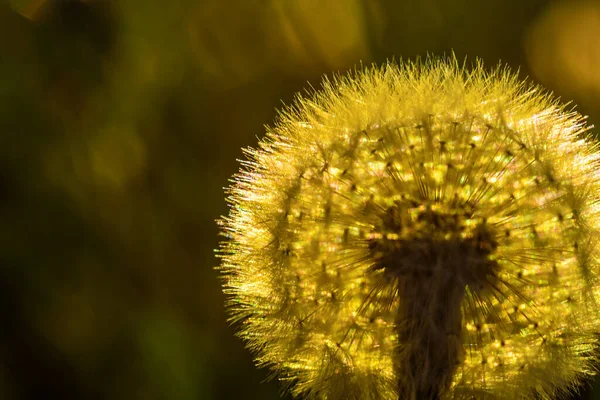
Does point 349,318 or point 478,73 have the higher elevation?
point 478,73

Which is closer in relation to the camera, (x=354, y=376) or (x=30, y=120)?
(x=354, y=376)

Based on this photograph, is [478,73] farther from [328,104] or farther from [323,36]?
[323,36]

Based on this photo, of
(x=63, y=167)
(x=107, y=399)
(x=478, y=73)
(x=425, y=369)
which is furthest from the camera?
(x=63, y=167)

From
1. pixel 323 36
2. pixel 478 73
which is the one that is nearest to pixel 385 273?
pixel 478 73

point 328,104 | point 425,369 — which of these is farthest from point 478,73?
point 425,369

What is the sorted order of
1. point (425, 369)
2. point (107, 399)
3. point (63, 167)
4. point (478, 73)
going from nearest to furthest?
point (425, 369) < point (478, 73) < point (107, 399) < point (63, 167)

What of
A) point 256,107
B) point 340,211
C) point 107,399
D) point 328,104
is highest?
point 256,107
